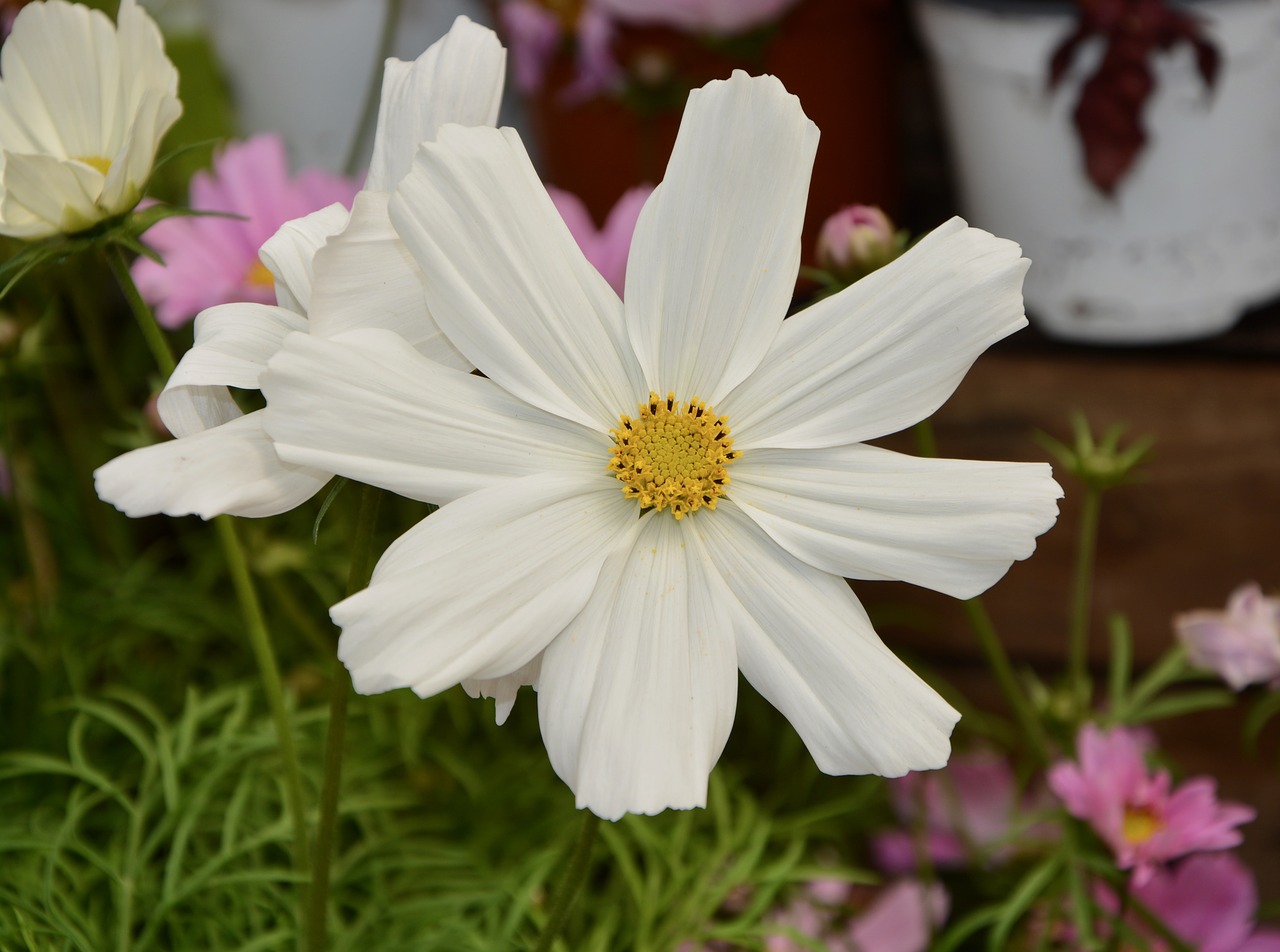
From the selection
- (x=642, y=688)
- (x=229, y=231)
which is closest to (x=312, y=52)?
(x=229, y=231)

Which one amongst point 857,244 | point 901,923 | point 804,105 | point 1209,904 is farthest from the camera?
point 804,105

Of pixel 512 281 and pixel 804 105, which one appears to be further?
pixel 804 105

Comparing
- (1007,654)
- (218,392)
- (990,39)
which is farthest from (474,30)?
(1007,654)

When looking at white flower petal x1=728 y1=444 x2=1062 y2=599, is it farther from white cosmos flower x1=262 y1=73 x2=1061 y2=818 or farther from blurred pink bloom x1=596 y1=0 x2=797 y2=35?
blurred pink bloom x1=596 y1=0 x2=797 y2=35


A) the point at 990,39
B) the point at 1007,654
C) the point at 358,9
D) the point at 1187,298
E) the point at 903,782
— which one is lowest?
the point at 903,782

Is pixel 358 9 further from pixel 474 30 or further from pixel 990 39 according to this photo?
pixel 474 30

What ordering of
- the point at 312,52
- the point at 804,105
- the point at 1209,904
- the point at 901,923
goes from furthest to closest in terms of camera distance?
the point at 312,52 → the point at 804,105 → the point at 901,923 → the point at 1209,904

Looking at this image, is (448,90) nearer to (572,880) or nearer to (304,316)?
(304,316)
